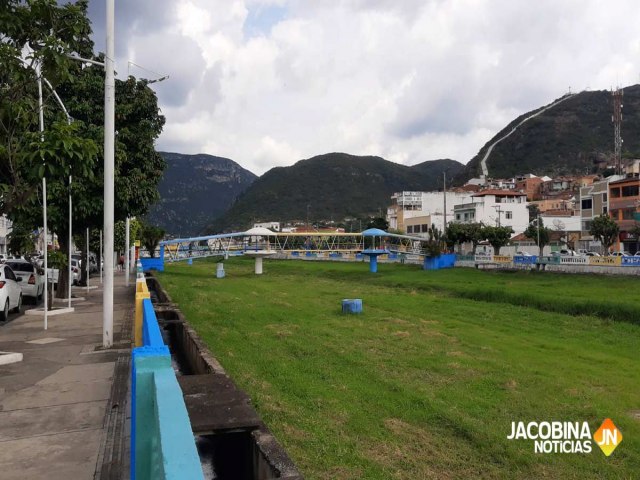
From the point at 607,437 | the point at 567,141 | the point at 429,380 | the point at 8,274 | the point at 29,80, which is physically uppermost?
the point at 567,141

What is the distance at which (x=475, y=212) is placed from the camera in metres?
74.9

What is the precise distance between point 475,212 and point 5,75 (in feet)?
232

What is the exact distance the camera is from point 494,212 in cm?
7544

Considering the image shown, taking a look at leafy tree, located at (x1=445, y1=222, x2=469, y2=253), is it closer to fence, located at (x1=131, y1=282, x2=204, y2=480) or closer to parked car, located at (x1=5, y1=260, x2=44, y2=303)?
parked car, located at (x1=5, y1=260, x2=44, y2=303)

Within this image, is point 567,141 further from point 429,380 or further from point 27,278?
point 429,380

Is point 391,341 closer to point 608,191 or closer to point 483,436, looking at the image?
point 483,436

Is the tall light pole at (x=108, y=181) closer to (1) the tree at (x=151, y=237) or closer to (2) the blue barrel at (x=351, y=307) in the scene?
(2) the blue barrel at (x=351, y=307)

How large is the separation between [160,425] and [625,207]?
62334 millimetres

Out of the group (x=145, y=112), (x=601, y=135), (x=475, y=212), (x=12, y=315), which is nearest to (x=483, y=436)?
(x=12, y=315)

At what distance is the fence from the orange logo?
500cm

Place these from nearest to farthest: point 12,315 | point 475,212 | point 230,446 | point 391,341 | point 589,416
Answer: point 230,446, point 589,416, point 391,341, point 12,315, point 475,212

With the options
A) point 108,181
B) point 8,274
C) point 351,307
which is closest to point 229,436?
point 108,181

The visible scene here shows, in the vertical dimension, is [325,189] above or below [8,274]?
above

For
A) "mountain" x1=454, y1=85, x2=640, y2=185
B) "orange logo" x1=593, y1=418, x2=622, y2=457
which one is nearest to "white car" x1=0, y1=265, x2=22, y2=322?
"orange logo" x1=593, y1=418, x2=622, y2=457
